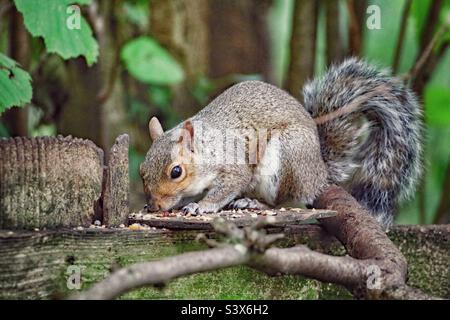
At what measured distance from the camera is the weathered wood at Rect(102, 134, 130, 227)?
1745 mm

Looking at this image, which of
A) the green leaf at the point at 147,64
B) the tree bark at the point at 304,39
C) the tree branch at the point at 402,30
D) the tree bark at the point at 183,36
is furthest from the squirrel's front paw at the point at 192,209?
the tree bark at the point at 183,36

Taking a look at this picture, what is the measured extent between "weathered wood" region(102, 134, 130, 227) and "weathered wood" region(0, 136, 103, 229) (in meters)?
0.04

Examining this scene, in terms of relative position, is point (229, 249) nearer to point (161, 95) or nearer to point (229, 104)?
point (229, 104)

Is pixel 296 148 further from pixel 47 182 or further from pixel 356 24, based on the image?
pixel 47 182

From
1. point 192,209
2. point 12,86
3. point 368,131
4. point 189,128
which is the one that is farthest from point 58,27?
point 368,131

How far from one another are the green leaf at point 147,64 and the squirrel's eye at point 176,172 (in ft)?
2.30

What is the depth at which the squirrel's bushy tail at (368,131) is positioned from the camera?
96.8 inches

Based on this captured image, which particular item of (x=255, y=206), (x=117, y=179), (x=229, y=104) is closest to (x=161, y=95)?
(x=229, y=104)

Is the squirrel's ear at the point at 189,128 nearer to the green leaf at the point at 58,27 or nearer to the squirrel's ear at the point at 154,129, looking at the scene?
the squirrel's ear at the point at 154,129

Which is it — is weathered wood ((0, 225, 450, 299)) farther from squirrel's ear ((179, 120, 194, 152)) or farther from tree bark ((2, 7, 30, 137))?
tree bark ((2, 7, 30, 137))

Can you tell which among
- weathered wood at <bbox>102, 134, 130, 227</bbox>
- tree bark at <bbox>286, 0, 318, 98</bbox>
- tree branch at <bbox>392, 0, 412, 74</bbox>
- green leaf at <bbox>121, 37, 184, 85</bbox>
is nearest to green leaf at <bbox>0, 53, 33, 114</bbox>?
weathered wood at <bbox>102, 134, 130, 227</bbox>

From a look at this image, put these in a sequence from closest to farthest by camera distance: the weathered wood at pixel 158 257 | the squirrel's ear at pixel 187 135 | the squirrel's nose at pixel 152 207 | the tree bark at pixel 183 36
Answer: the weathered wood at pixel 158 257 → the squirrel's nose at pixel 152 207 → the squirrel's ear at pixel 187 135 → the tree bark at pixel 183 36

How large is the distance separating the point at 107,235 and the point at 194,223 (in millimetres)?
197

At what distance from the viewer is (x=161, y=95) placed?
3723 millimetres
